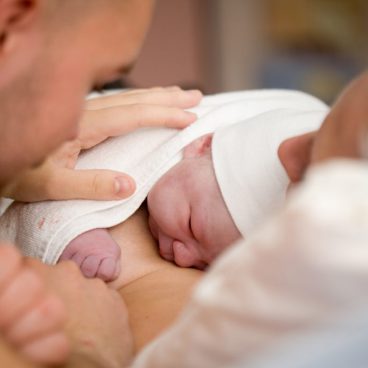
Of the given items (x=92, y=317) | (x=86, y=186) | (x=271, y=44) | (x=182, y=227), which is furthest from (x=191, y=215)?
(x=271, y=44)

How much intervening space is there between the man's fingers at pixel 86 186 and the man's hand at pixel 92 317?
0.18 m

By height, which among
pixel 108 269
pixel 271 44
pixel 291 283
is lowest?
pixel 271 44

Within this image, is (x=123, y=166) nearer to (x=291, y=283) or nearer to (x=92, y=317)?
(x=92, y=317)

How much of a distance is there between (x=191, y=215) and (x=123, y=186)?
0.08 meters

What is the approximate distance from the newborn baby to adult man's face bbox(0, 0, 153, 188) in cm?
19

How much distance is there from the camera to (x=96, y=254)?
2.94ft

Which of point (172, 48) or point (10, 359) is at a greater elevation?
point (10, 359)

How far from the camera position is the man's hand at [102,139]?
3.06 ft

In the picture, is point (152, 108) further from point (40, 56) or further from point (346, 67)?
point (346, 67)

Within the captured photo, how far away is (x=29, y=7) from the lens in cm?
66

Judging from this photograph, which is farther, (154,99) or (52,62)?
(154,99)

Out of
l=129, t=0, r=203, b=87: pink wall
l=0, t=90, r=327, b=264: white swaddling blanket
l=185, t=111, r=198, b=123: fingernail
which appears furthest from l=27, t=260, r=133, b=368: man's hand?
l=129, t=0, r=203, b=87: pink wall

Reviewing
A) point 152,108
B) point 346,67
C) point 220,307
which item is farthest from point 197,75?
point 220,307

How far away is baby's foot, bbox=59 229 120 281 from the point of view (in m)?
0.89
